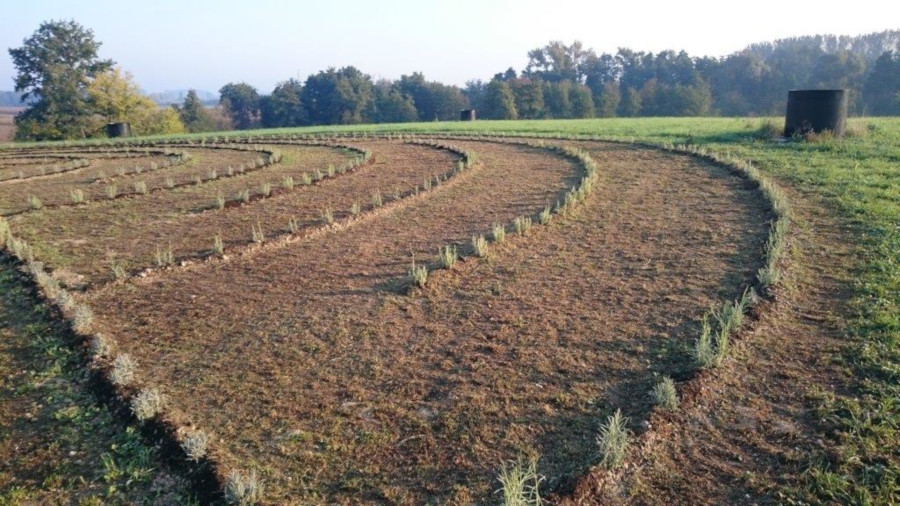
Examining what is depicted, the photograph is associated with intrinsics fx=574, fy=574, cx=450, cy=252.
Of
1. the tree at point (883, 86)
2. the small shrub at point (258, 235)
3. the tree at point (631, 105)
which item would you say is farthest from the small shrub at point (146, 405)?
the tree at point (883, 86)

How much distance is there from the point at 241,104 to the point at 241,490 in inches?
3281

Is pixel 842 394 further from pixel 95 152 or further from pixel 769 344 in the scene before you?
pixel 95 152

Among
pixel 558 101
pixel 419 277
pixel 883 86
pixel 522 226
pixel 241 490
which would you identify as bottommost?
pixel 241 490

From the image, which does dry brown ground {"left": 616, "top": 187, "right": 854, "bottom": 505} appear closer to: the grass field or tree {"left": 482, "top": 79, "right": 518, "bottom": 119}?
the grass field

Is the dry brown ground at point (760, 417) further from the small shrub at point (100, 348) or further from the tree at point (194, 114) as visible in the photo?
the tree at point (194, 114)

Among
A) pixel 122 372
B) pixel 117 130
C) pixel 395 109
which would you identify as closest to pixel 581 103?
pixel 395 109

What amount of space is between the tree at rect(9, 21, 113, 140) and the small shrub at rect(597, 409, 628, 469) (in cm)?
5319

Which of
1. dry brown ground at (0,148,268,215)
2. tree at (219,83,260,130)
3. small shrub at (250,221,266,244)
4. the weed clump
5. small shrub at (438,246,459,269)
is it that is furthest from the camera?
tree at (219,83,260,130)

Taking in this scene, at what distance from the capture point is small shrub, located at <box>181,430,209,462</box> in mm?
3740

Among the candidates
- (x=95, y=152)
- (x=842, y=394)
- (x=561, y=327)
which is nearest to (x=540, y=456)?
(x=561, y=327)

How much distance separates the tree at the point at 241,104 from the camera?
78312mm

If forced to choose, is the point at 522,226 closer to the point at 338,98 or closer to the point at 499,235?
the point at 499,235

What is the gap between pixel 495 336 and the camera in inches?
214

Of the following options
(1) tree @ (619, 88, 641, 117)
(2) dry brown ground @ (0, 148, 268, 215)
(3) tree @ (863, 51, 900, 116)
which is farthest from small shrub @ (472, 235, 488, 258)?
(3) tree @ (863, 51, 900, 116)
